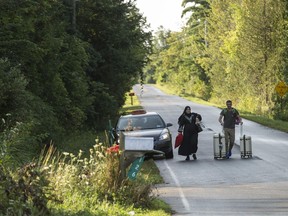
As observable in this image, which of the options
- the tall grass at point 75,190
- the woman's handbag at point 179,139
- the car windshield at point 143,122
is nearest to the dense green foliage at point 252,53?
the car windshield at point 143,122

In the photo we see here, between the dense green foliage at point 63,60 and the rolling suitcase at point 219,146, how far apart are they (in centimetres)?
541

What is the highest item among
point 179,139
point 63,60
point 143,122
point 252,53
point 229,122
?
point 252,53

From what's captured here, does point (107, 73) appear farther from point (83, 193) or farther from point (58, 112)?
point (83, 193)

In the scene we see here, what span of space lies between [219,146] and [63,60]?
801 cm

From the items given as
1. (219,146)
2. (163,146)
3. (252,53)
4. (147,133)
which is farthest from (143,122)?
(252,53)

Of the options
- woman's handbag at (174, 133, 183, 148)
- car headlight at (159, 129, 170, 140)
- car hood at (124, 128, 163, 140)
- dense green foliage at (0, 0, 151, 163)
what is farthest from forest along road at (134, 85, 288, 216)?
dense green foliage at (0, 0, 151, 163)

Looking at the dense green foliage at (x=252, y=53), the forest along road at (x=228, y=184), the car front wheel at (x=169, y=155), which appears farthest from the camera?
the dense green foliage at (x=252, y=53)

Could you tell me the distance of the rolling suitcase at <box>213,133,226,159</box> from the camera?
19672 millimetres

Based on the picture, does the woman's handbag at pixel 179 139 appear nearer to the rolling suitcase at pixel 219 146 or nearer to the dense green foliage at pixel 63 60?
the rolling suitcase at pixel 219 146

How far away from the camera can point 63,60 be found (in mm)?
24500

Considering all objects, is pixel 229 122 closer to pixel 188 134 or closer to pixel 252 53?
pixel 188 134

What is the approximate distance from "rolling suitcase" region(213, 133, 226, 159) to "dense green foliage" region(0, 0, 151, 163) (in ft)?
17.8

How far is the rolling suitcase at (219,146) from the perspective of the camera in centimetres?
1967

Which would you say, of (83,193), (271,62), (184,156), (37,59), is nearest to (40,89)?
(37,59)
